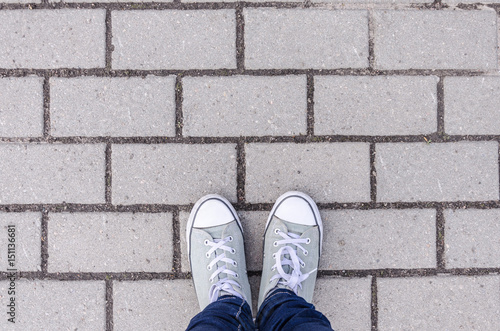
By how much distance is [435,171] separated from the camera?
5.51 ft

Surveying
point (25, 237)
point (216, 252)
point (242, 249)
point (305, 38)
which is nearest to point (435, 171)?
point (305, 38)

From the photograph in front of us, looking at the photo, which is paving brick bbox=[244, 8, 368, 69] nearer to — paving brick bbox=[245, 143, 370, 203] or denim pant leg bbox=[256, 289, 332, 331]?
paving brick bbox=[245, 143, 370, 203]

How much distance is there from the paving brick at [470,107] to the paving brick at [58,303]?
1.77 metres

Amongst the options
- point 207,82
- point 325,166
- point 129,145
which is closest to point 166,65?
point 207,82

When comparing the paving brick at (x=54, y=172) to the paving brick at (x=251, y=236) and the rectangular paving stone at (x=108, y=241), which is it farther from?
the paving brick at (x=251, y=236)

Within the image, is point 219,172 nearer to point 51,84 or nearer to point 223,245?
point 223,245

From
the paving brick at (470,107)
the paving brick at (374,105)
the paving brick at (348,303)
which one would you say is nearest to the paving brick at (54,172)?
the paving brick at (374,105)

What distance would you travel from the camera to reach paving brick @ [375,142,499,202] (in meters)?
1.67

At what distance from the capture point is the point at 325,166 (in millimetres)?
1671

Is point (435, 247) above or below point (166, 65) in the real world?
below

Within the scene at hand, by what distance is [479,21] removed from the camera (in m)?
1.69

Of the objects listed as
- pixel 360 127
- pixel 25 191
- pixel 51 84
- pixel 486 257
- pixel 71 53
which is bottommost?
pixel 486 257

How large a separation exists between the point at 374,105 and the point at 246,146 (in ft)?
2.00

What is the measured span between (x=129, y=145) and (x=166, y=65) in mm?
397
